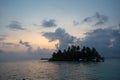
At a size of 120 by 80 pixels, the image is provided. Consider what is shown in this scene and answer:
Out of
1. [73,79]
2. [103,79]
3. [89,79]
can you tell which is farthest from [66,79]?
[103,79]

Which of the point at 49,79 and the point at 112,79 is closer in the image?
the point at 112,79

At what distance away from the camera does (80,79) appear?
213 ft

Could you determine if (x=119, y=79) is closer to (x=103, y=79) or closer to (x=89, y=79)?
(x=103, y=79)

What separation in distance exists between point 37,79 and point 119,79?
26.8 meters

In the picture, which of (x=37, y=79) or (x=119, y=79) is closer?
(x=119, y=79)

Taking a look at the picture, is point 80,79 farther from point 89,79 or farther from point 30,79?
point 30,79

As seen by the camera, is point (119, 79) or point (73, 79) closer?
point (119, 79)

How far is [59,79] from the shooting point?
6488 centimetres

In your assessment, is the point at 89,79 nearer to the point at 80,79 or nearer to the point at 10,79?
the point at 80,79

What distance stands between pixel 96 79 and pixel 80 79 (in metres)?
5.36

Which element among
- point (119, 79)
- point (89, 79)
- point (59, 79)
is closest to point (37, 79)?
point (59, 79)

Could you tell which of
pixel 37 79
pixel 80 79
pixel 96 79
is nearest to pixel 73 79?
pixel 80 79

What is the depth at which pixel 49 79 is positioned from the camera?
66.2 meters

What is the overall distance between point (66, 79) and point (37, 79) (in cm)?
991
